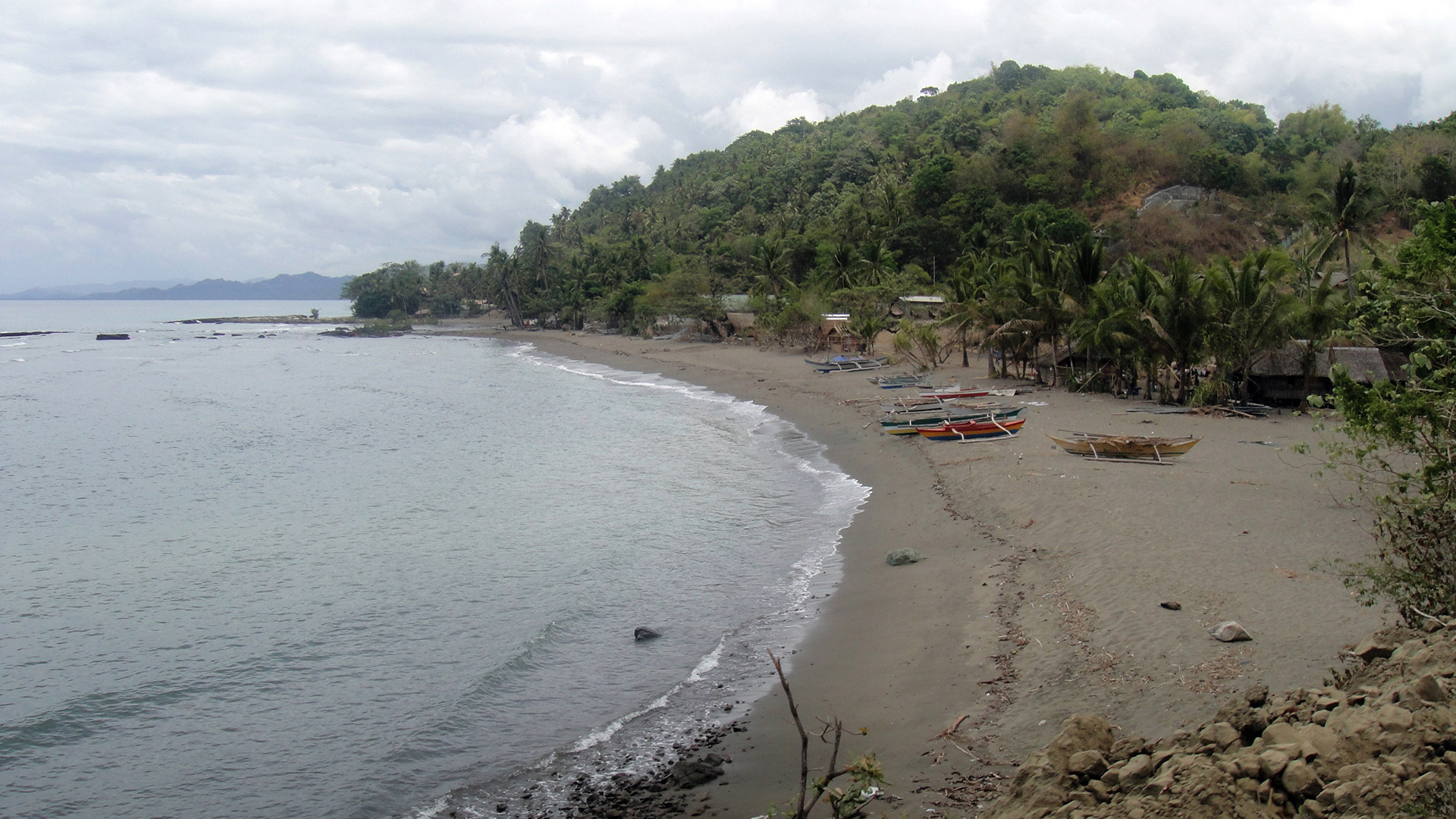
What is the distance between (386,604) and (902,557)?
25.7ft

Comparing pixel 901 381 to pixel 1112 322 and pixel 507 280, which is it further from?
pixel 507 280

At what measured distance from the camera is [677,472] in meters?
22.5

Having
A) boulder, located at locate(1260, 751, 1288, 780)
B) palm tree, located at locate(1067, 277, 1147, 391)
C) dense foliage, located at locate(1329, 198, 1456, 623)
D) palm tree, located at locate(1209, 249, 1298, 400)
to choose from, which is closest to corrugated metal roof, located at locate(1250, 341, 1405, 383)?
palm tree, located at locate(1209, 249, 1298, 400)

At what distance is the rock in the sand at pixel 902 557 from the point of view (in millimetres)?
13508

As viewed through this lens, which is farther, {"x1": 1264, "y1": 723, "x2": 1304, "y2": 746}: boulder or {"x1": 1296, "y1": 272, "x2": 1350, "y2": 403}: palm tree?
{"x1": 1296, "y1": 272, "x2": 1350, "y2": 403}: palm tree

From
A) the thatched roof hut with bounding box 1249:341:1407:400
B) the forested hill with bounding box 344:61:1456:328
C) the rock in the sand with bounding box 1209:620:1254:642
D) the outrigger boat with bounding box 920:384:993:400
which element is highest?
the forested hill with bounding box 344:61:1456:328

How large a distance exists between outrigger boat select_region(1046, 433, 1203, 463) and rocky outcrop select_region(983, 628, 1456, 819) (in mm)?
12025

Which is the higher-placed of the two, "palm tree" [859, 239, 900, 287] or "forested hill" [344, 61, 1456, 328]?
"forested hill" [344, 61, 1456, 328]

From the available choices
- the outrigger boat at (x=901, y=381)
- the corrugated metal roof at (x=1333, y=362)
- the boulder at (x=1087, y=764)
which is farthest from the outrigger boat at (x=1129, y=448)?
the outrigger boat at (x=901, y=381)

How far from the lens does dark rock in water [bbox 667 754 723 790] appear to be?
7766 millimetres

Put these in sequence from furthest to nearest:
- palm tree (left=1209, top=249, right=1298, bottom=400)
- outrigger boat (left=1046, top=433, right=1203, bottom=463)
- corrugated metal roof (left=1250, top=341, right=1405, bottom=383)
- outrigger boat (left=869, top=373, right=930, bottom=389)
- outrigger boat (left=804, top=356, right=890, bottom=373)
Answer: outrigger boat (left=804, top=356, right=890, bottom=373)
outrigger boat (left=869, top=373, right=930, bottom=389)
corrugated metal roof (left=1250, top=341, right=1405, bottom=383)
palm tree (left=1209, top=249, right=1298, bottom=400)
outrigger boat (left=1046, top=433, right=1203, bottom=463)

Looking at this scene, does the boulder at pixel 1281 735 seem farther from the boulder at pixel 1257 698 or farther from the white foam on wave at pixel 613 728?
the white foam on wave at pixel 613 728

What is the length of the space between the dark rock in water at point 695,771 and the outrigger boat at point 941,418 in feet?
49.6

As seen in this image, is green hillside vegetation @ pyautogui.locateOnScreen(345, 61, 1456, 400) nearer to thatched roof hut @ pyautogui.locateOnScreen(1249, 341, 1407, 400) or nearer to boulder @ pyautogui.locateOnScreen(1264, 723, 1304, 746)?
thatched roof hut @ pyautogui.locateOnScreen(1249, 341, 1407, 400)
